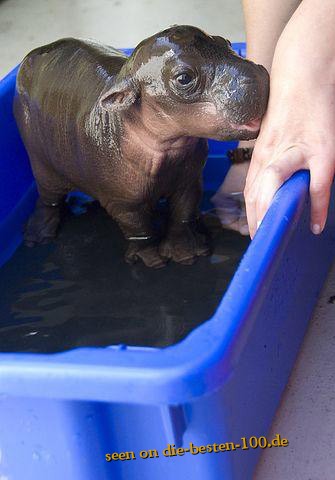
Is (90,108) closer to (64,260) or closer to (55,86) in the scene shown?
(55,86)

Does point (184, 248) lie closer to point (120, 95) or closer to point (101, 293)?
point (101, 293)

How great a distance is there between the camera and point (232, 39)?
7.23 ft

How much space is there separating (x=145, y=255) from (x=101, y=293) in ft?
0.32

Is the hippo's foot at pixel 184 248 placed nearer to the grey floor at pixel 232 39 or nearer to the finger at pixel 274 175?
the grey floor at pixel 232 39

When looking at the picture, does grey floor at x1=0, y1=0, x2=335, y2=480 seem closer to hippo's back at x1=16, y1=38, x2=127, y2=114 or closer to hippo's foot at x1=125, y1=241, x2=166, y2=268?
hippo's foot at x1=125, y1=241, x2=166, y2=268

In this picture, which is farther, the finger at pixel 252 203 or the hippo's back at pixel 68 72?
the hippo's back at pixel 68 72

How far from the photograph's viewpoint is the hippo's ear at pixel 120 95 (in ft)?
3.39

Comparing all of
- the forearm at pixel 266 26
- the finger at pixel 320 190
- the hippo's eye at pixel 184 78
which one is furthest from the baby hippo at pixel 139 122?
the forearm at pixel 266 26

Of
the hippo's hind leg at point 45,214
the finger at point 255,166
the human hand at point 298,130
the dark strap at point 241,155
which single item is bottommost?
the hippo's hind leg at point 45,214

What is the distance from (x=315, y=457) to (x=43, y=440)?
37 cm

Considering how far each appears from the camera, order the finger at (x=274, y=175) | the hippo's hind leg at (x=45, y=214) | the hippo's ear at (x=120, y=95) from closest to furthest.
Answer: the finger at (x=274, y=175), the hippo's ear at (x=120, y=95), the hippo's hind leg at (x=45, y=214)

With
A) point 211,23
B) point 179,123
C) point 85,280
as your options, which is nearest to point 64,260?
point 85,280

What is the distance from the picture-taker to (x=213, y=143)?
1.61 m

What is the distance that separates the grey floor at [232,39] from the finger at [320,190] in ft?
0.83
